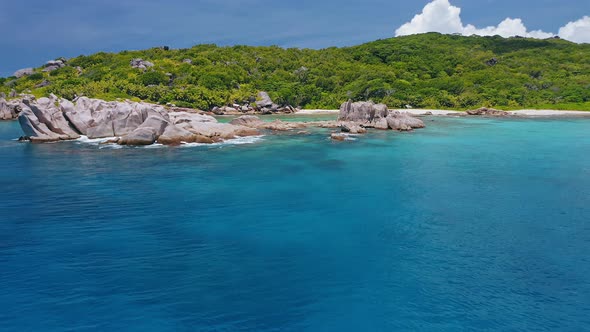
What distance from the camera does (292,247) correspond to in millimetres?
18125

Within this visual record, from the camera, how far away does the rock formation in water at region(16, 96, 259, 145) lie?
1889 inches

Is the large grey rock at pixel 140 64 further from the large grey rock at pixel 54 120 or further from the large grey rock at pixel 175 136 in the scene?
the large grey rock at pixel 175 136

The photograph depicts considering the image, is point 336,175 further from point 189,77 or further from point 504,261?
point 189,77

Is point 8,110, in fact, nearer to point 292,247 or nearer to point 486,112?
point 292,247

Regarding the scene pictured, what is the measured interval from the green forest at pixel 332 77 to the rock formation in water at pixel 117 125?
49.6 meters

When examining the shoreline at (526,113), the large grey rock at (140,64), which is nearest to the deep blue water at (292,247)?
the shoreline at (526,113)

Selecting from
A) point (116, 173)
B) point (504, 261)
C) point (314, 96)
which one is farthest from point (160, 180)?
point (314, 96)

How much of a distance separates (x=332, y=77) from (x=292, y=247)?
120056mm

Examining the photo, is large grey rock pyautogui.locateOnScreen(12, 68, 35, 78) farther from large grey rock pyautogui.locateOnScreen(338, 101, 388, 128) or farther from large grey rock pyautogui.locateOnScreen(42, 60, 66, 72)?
large grey rock pyautogui.locateOnScreen(338, 101, 388, 128)

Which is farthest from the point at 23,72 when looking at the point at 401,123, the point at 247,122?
the point at 401,123

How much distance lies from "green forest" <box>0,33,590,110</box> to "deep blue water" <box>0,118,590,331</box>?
77924mm

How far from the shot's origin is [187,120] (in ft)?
186

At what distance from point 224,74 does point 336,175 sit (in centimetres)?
9507

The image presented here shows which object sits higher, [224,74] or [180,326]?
[224,74]
